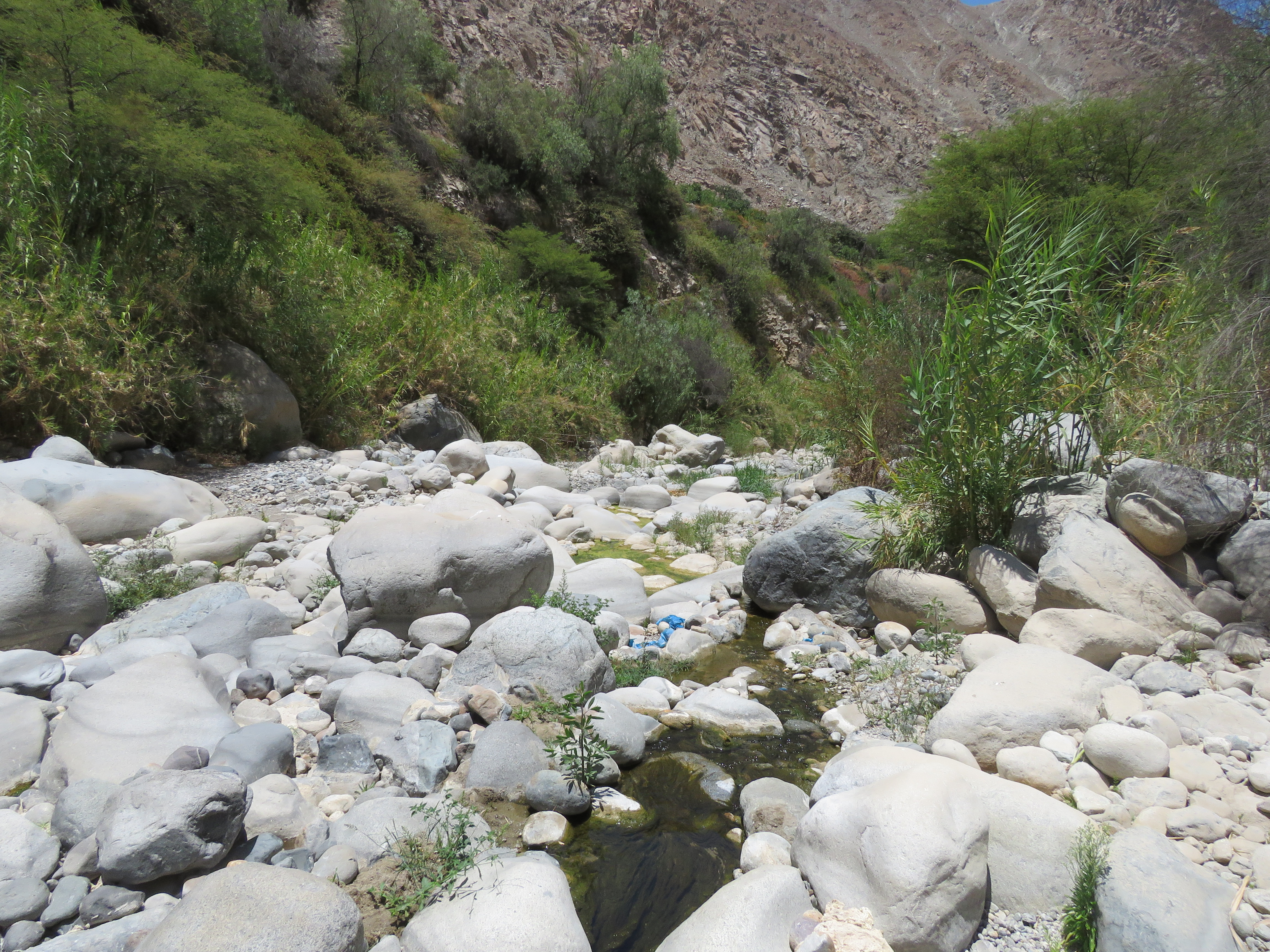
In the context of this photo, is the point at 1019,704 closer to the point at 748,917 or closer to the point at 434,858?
the point at 748,917

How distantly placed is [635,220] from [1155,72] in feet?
46.3

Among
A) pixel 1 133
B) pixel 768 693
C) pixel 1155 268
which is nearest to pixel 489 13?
pixel 1 133

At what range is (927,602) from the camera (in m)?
4.50

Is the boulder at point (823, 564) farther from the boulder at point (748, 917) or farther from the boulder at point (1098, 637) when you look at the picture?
the boulder at point (748, 917)

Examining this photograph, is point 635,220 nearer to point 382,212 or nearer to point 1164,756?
point 382,212

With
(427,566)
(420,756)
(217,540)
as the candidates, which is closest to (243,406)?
(217,540)

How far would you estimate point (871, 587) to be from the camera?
4.83 m

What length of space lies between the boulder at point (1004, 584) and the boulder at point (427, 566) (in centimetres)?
282

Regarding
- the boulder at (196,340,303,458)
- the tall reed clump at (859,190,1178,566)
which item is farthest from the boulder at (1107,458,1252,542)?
the boulder at (196,340,303,458)

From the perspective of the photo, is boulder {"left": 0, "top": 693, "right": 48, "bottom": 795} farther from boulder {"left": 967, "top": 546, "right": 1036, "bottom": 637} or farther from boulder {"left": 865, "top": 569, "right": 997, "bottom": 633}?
boulder {"left": 967, "top": 546, "right": 1036, "bottom": 637}

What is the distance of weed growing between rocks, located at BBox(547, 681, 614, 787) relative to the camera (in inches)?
116

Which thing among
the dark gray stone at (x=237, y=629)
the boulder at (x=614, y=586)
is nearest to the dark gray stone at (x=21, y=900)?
the dark gray stone at (x=237, y=629)

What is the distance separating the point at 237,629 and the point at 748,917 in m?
3.00

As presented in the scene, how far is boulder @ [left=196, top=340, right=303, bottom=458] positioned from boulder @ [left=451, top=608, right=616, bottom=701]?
4.72 m
